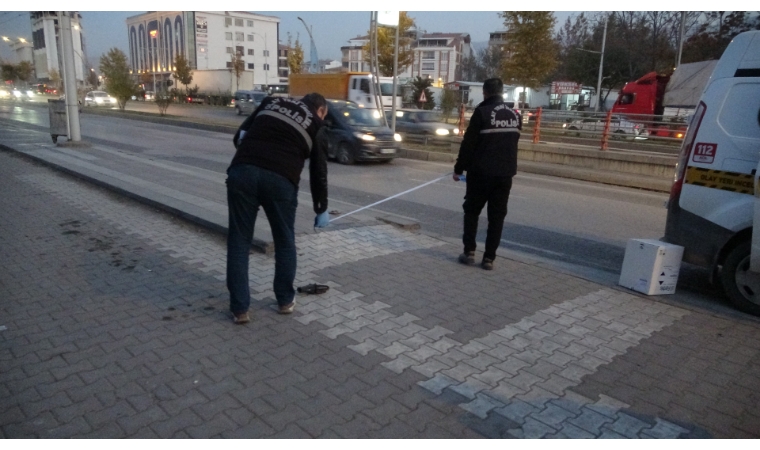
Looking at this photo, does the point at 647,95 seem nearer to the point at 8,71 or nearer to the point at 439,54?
the point at 8,71

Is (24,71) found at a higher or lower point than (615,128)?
higher

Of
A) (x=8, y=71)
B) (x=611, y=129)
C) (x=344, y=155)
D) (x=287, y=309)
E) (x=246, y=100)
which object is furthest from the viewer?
(x=8, y=71)

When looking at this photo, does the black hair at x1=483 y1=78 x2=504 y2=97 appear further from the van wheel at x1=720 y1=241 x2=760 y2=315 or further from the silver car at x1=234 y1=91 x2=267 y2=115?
the silver car at x1=234 y1=91 x2=267 y2=115

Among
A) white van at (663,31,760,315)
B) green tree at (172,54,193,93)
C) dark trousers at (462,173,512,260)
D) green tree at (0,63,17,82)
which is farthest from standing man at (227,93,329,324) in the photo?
green tree at (0,63,17,82)

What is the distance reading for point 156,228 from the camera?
6977 mm

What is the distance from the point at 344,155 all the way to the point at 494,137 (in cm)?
1107

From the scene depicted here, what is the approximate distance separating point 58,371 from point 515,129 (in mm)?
4317

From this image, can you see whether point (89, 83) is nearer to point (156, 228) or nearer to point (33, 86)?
point (33, 86)

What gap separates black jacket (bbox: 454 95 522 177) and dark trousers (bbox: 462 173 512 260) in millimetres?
101

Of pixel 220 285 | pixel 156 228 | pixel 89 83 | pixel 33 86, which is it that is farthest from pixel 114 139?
pixel 33 86

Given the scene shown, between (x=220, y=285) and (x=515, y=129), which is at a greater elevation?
(x=515, y=129)

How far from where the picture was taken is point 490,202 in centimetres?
572

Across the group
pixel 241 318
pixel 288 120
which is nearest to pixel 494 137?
pixel 288 120

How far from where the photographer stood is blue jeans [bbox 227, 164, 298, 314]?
398 centimetres
